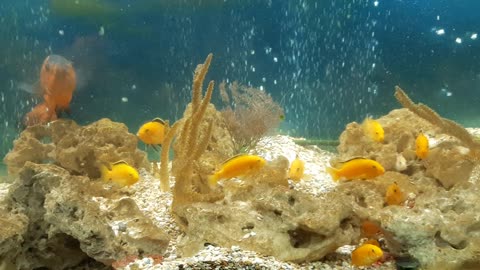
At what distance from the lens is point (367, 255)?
9.13 feet

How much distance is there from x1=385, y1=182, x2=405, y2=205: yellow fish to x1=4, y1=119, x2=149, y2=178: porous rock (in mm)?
2730

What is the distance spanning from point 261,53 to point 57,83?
4.20 m

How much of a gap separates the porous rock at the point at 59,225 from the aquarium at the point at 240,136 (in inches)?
0.4

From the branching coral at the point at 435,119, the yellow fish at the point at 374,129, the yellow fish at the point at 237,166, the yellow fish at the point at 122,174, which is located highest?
the yellow fish at the point at 374,129

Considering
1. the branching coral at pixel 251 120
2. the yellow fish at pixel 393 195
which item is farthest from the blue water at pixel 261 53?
the yellow fish at pixel 393 195

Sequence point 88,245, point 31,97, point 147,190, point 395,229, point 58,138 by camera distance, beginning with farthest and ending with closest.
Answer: point 31,97 < point 58,138 < point 147,190 < point 395,229 < point 88,245

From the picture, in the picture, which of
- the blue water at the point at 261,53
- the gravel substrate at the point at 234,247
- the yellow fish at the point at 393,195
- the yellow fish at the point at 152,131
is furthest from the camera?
the blue water at the point at 261,53

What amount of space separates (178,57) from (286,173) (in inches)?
180

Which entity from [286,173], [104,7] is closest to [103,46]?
[104,7]

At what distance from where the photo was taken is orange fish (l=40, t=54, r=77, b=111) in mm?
5551

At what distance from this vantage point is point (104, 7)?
7.45m

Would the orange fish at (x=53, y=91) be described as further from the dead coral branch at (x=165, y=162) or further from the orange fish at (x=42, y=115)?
the dead coral branch at (x=165, y=162)

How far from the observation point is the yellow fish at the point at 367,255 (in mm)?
2756

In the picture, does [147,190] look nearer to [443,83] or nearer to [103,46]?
[103,46]
